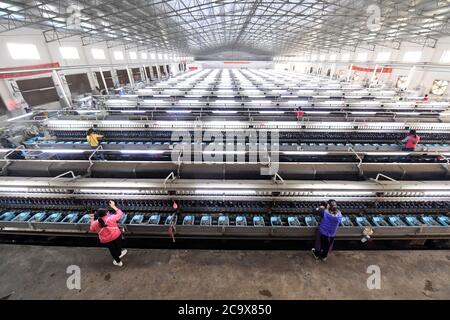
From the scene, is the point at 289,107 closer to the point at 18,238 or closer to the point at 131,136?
the point at 131,136

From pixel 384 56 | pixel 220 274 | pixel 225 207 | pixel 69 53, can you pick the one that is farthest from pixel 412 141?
pixel 384 56

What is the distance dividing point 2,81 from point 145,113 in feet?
37.4

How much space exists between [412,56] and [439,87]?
4738 mm

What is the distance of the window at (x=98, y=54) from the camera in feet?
69.8

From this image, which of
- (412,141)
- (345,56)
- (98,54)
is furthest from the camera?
(345,56)

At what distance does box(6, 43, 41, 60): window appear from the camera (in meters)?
13.3

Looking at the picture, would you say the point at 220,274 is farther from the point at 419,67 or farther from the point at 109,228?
the point at 419,67

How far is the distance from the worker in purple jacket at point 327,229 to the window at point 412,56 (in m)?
27.9

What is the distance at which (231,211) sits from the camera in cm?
458

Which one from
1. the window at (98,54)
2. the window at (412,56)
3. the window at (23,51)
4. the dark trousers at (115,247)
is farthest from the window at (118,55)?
the window at (412,56)

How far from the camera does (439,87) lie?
1970 centimetres

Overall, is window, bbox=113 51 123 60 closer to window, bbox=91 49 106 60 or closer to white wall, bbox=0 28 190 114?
white wall, bbox=0 28 190 114

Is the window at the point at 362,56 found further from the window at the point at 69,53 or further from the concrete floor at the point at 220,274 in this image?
the window at the point at 69,53

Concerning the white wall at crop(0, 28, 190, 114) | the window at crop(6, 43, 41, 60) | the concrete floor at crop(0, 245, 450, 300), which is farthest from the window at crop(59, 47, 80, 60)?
the concrete floor at crop(0, 245, 450, 300)
